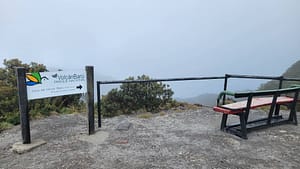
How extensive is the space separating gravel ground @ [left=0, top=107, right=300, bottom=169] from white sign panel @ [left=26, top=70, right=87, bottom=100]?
2.49ft

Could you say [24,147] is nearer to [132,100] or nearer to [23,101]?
[23,101]

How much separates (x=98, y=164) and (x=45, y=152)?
0.90 meters

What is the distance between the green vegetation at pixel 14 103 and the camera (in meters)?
4.95

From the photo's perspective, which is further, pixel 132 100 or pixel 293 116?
pixel 132 100

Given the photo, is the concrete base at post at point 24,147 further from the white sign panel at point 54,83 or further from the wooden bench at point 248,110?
the wooden bench at point 248,110

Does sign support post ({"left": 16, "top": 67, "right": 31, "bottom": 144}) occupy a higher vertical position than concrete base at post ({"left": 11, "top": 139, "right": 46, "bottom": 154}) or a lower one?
higher

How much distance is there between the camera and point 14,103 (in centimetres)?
543

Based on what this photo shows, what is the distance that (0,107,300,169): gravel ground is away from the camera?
2891mm

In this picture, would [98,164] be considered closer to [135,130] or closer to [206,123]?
[135,130]

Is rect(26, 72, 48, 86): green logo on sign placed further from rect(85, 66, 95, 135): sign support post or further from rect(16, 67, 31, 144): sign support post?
rect(85, 66, 95, 135): sign support post

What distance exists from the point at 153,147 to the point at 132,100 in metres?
2.78

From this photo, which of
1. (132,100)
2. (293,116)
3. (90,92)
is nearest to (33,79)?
(90,92)

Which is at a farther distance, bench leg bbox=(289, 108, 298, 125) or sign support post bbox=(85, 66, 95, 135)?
bench leg bbox=(289, 108, 298, 125)

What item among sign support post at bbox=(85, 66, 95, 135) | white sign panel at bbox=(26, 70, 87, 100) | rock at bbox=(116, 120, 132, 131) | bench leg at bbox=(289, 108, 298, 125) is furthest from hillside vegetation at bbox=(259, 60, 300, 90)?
white sign panel at bbox=(26, 70, 87, 100)
